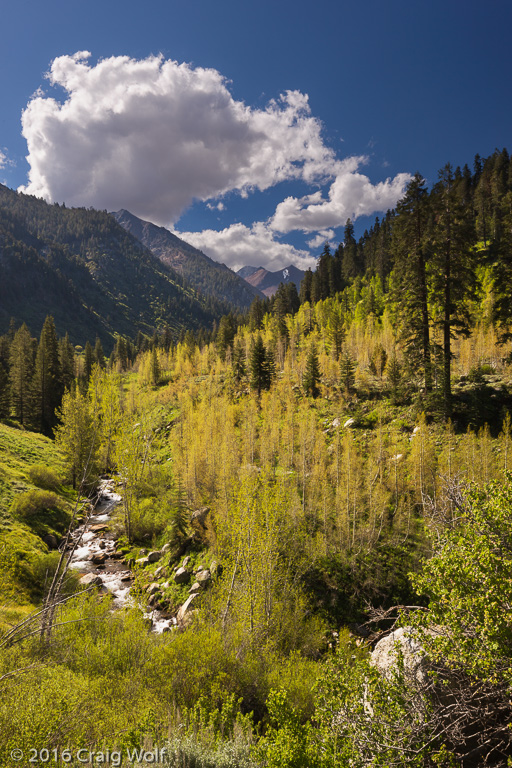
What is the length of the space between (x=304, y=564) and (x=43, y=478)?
26249 millimetres

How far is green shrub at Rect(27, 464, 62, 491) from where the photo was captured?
3083 cm

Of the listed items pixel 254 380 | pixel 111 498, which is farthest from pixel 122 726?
pixel 254 380

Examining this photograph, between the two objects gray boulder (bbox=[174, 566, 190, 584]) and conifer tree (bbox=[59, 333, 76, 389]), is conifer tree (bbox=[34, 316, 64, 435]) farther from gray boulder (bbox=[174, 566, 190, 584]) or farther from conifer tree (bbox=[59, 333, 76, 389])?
gray boulder (bbox=[174, 566, 190, 584])

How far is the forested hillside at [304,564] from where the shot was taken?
25.3 feet

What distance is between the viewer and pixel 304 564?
21922mm

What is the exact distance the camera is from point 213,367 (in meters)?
82.6

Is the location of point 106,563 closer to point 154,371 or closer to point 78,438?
point 78,438

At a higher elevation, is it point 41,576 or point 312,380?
point 312,380

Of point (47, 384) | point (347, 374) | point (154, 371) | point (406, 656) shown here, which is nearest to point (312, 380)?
point (347, 374)

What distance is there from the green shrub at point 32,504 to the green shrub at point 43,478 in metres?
4.04

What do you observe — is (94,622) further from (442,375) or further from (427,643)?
(442,375)

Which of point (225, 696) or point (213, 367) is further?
point (213, 367)

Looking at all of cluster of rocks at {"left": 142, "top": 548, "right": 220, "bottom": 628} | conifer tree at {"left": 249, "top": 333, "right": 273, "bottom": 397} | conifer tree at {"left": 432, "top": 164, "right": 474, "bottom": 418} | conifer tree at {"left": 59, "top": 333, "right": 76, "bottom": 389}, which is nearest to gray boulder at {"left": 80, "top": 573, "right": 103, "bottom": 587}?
cluster of rocks at {"left": 142, "top": 548, "right": 220, "bottom": 628}

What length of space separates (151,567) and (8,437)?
26.4 metres
